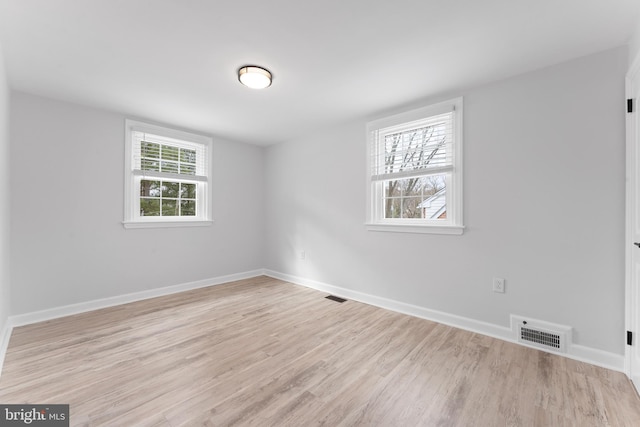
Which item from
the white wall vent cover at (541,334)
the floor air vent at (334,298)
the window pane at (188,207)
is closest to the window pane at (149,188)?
the window pane at (188,207)

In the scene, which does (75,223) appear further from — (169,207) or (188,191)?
(188,191)

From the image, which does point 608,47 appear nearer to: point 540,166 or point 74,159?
point 540,166

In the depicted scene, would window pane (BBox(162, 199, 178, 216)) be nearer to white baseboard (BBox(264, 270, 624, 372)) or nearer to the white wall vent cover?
white baseboard (BBox(264, 270, 624, 372))

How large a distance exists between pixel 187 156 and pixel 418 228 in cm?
345

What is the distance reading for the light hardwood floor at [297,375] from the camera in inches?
61.3

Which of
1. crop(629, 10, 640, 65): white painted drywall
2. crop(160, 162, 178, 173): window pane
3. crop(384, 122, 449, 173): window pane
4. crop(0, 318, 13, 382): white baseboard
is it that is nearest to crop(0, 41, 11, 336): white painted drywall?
crop(0, 318, 13, 382): white baseboard

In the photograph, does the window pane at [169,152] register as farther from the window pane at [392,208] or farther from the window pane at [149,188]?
the window pane at [392,208]

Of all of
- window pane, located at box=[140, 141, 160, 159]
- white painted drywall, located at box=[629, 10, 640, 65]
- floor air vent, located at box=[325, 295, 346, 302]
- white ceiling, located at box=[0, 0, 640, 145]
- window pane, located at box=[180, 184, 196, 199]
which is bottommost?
floor air vent, located at box=[325, 295, 346, 302]

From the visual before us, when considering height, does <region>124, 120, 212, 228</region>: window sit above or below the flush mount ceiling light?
below

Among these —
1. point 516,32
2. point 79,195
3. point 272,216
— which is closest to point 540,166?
point 516,32

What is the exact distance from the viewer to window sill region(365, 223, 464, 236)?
109 inches

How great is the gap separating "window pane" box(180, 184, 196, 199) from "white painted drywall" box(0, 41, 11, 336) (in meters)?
1.75

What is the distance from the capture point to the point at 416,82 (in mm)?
2615

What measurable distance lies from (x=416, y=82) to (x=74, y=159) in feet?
12.5
